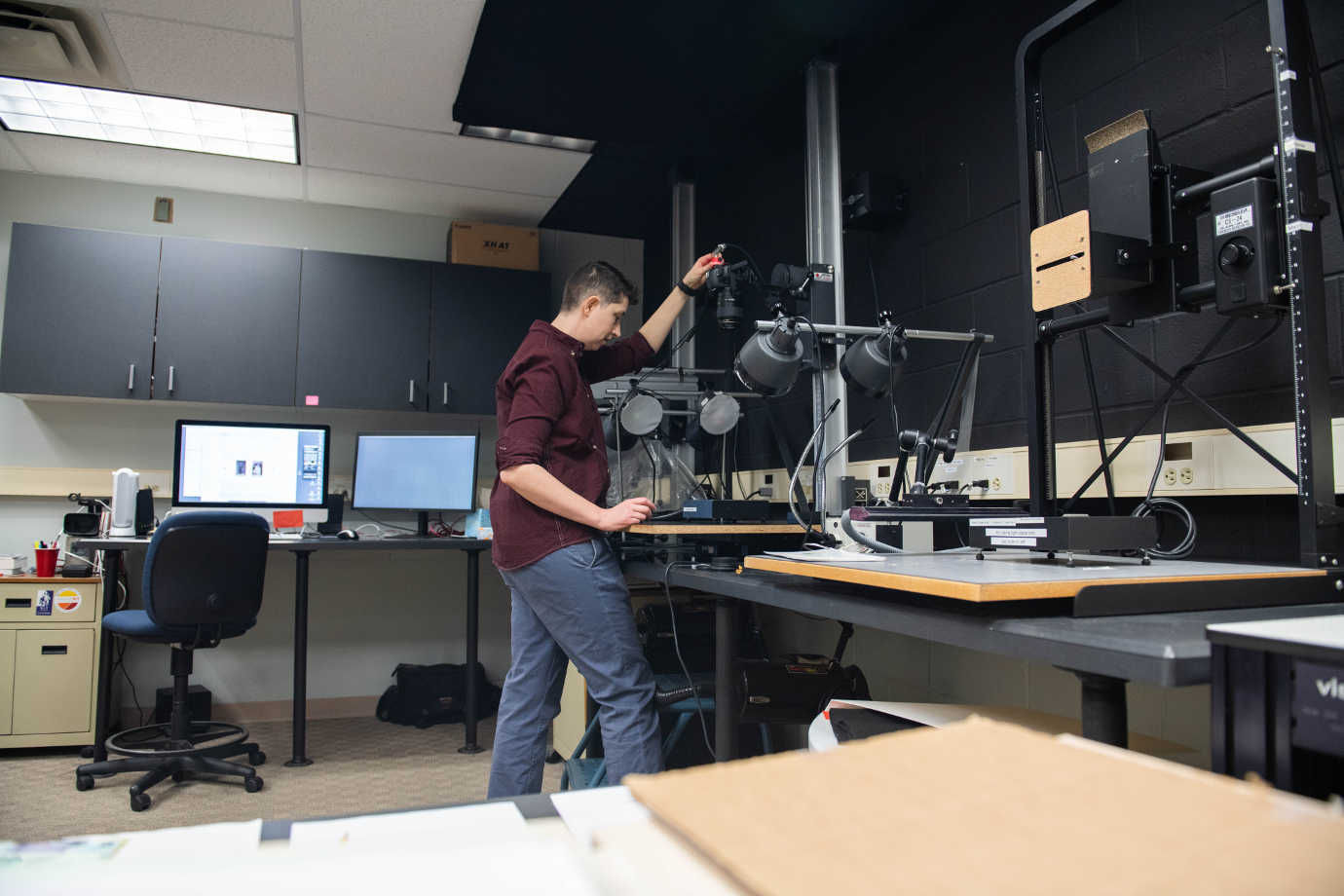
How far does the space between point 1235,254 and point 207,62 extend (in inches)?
122

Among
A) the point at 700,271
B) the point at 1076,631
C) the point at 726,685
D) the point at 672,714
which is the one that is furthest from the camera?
the point at 672,714

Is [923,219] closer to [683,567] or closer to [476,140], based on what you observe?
[683,567]

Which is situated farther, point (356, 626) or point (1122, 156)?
point (356, 626)

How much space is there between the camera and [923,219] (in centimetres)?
247

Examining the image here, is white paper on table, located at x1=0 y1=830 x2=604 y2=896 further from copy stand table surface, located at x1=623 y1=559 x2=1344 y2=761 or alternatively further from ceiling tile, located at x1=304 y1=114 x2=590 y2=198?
ceiling tile, located at x1=304 y1=114 x2=590 y2=198

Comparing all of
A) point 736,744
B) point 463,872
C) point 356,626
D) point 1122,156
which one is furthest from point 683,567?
point 356,626

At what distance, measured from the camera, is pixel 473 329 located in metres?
4.01

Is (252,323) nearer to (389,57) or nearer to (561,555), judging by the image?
(389,57)

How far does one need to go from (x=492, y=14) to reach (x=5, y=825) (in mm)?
2741

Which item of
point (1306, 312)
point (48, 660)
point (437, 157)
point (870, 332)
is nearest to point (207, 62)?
point (437, 157)

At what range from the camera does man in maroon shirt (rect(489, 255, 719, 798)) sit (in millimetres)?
1856

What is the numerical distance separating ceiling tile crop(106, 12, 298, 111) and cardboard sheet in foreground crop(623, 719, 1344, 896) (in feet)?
10.1

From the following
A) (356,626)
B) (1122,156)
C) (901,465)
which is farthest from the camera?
(356,626)

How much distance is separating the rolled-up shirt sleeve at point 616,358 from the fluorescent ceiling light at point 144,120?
75.1 inches
